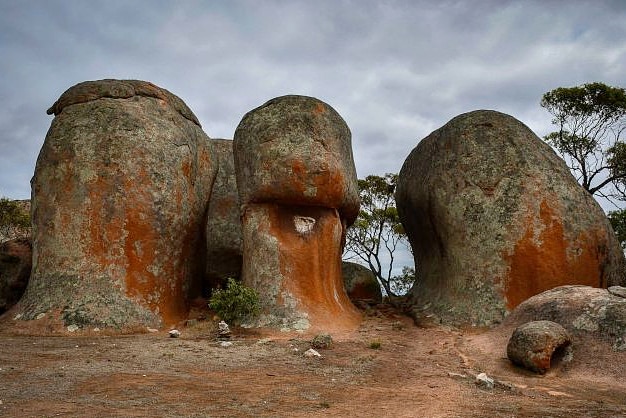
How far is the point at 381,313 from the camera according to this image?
1460 centimetres

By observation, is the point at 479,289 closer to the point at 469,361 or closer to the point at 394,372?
the point at 469,361

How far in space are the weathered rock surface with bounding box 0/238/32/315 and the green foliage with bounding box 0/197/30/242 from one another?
443 inches

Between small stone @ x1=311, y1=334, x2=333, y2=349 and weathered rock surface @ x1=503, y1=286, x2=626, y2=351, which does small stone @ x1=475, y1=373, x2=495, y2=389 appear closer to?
weathered rock surface @ x1=503, y1=286, x2=626, y2=351

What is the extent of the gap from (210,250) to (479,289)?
7.40 meters

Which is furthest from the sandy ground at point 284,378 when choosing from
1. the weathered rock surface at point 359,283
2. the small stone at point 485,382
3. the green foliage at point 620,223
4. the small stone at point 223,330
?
A: the green foliage at point 620,223

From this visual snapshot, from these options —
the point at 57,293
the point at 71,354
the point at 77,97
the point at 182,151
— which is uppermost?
the point at 77,97

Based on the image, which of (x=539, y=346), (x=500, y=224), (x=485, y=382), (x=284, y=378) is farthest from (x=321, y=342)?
(x=500, y=224)

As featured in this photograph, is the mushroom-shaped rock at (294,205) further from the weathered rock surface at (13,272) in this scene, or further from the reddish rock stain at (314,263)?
the weathered rock surface at (13,272)

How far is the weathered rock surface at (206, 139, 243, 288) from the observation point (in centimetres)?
1597

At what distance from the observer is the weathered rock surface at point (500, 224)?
12.6 m

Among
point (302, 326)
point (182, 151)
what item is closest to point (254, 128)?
point (182, 151)

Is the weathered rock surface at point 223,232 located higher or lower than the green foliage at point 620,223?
lower

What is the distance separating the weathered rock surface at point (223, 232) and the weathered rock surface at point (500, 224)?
5.27 meters

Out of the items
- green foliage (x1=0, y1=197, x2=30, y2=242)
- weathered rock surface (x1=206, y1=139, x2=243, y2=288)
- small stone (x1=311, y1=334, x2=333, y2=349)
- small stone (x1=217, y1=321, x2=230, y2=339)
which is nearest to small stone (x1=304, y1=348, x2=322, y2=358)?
small stone (x1=311, y1=334, x2=333, y2=349)
